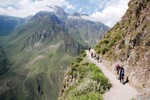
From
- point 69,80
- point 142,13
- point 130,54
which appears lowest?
point 69,80

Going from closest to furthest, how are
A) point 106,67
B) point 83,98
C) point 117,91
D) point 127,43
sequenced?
point 83,98, point 117,91, point 127,43, point 106,67

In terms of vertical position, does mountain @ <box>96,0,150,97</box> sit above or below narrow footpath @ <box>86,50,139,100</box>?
above

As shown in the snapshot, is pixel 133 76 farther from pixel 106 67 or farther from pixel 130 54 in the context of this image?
pixel 106 67

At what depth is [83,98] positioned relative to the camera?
34562 millimetres

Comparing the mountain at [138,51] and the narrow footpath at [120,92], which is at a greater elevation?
the mountain at [138,51]

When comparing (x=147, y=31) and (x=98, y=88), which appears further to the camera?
(x=147, y=31)

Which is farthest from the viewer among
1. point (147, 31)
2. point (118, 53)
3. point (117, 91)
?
point (118, 53)

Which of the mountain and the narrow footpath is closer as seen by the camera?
the narrow footpath

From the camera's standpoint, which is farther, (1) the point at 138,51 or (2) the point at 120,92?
(1) the point at 138,51

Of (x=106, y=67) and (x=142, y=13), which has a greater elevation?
(x=142, y=13)

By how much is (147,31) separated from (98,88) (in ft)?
35.0

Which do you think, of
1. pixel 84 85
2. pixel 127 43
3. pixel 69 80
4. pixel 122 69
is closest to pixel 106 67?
pixel 69 80

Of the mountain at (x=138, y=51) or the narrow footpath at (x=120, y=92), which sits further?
the mountain at (x=138, y=51)

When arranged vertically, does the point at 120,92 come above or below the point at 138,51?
below
